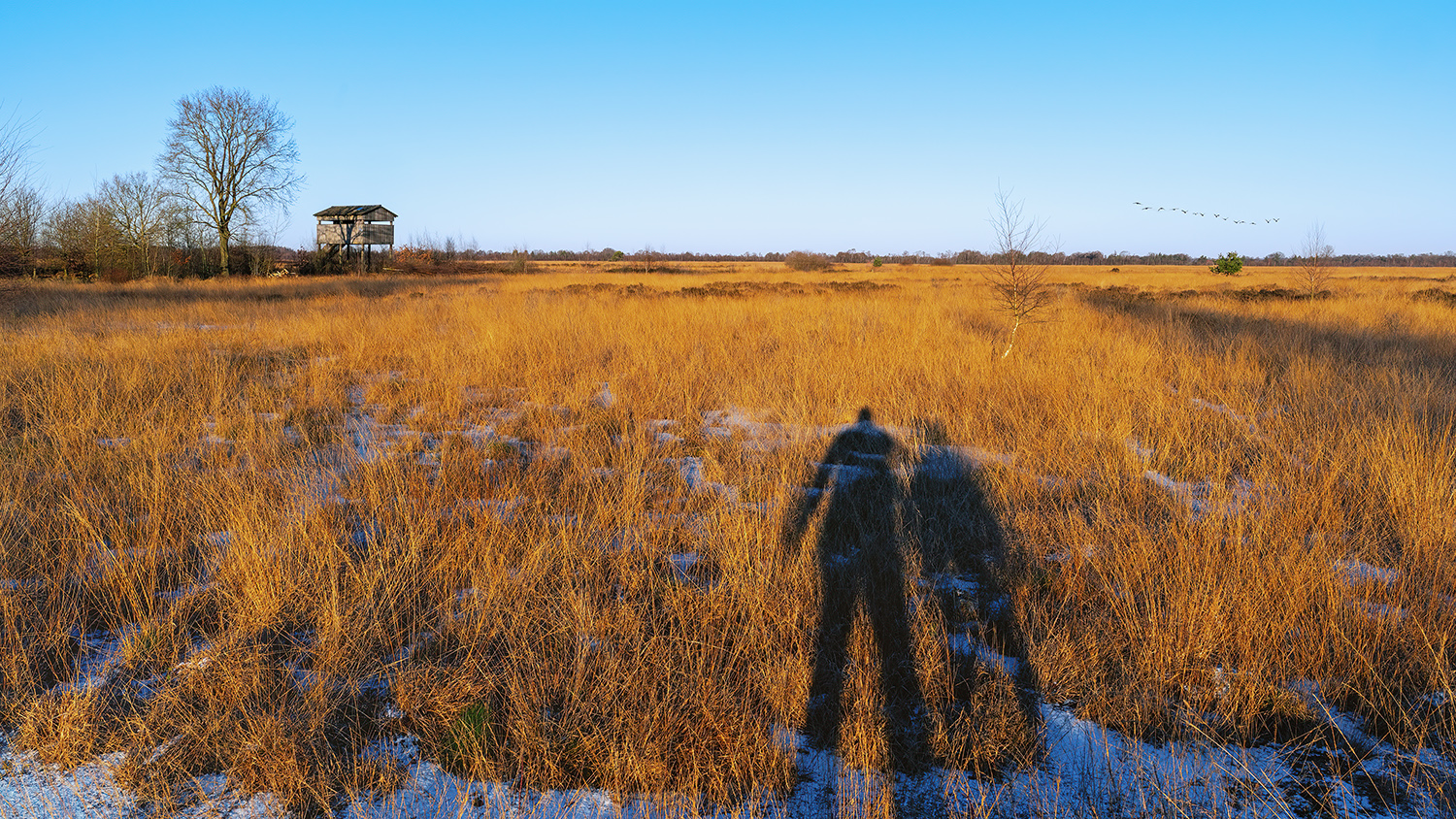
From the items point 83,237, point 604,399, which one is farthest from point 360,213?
point 604,399

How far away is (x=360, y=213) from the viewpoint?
37.7m

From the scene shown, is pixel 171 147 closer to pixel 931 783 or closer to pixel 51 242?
pixel 51 242

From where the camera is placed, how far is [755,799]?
2094mm

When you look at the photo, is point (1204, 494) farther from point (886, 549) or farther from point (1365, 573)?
point (886, 549)

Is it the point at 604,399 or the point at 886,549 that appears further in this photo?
the point at 604,399

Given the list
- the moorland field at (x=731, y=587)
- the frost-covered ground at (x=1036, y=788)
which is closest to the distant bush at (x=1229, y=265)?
the moorland field at (x=731, y=587)

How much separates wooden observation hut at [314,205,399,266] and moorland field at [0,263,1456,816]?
34.2 meters

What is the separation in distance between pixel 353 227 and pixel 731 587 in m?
42.3

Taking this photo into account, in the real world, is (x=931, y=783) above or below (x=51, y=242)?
below

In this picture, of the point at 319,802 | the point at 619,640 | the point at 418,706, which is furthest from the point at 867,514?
the point at 319,802

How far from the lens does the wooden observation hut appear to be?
37781 mm

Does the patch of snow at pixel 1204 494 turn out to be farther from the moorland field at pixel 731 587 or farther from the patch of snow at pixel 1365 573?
the patch of snow at pixel 1365 573

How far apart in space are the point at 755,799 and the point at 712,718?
13.5 inches

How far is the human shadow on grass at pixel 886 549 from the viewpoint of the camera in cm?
255
